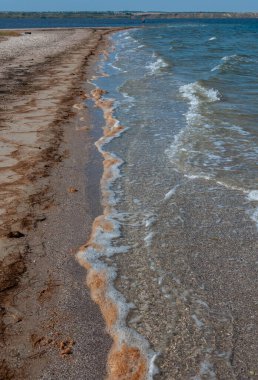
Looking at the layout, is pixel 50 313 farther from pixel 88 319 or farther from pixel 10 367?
pixel 10 367

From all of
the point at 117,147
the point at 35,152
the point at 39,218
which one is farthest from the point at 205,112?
the point at 39,218

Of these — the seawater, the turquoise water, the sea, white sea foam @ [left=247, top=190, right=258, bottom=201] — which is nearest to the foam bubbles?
the turquoise water

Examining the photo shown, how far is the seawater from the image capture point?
3674mm

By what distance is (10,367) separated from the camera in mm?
3414

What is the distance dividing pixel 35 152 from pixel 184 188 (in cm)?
314

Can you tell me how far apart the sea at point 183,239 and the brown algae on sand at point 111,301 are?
0.05 feet

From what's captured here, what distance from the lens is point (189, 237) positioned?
5398mm

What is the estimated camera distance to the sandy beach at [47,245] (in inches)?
140

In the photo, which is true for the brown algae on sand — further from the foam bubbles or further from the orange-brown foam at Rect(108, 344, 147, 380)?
the foam bubbles

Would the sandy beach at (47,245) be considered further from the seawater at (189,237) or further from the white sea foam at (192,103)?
the white sea foam at (192,103)

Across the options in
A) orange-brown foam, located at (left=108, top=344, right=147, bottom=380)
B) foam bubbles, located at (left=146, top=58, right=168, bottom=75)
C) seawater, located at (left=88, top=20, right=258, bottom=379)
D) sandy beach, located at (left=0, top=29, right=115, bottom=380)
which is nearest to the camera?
orange-brown foam, located at (left=108, top=344, right=147, bottom=380)

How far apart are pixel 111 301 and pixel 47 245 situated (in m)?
1.30

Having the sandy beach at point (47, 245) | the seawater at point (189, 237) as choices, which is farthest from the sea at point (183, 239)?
the sandy beach at point (47, 245)

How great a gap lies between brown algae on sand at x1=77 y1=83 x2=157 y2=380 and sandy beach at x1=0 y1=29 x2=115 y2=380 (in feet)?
0.27
